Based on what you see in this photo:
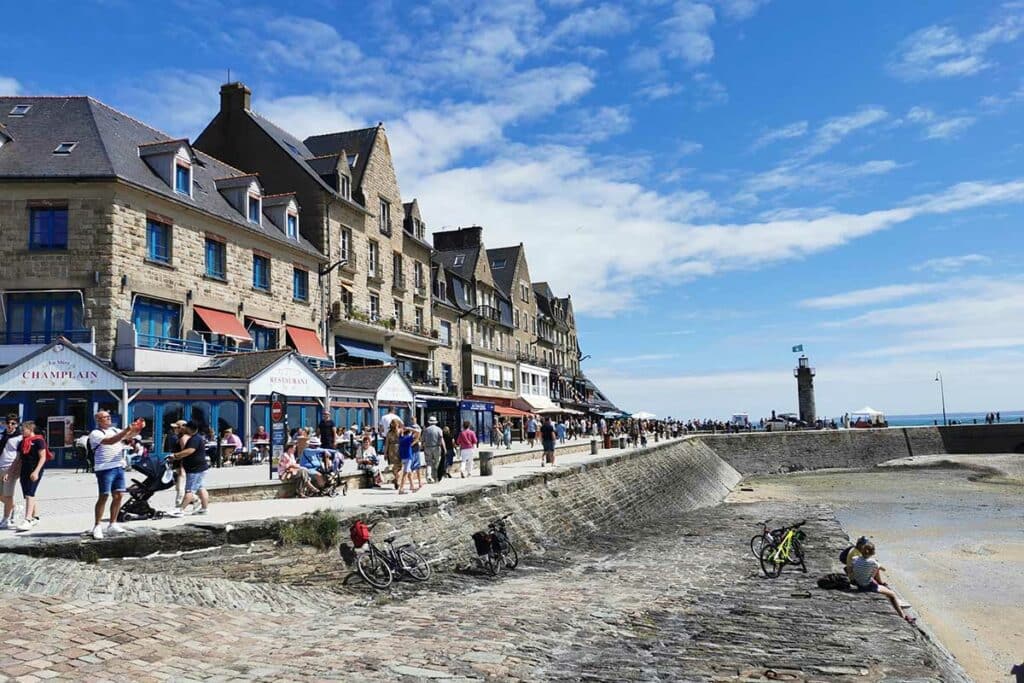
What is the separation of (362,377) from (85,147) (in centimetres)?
1090

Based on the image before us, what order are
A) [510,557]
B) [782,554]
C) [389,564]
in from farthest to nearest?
[782,554], [510,557], [389,564]

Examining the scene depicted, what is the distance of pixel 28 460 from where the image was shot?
33.7 ft

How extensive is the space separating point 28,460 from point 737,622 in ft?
33.4

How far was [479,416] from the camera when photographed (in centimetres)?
3591

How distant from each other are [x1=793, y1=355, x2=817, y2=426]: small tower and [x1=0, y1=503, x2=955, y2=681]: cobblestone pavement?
57.1 meters

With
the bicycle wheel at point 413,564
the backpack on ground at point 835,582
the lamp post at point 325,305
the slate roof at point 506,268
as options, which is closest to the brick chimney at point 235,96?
the lamp post at point 325,305

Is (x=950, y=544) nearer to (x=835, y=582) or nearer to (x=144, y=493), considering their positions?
(x=835, y=582)

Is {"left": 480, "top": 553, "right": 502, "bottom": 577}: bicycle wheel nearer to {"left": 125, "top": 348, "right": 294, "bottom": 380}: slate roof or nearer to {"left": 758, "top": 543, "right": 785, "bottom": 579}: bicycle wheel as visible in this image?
{"left": 758, "top": 543, "right": 785, "bottom": 579}: bicycle wheel

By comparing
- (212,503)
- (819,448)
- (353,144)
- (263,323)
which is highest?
(353,144)

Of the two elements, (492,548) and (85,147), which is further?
(85,147)

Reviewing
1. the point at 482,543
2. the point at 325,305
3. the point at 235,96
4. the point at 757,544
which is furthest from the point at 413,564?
the point at 235,96

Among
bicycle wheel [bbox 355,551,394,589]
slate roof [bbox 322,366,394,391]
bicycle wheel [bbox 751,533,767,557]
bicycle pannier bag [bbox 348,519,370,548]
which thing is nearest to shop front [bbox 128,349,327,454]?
slate roof [bbox 322,366,394,391]

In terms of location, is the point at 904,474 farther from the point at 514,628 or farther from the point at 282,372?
the point at 514,628

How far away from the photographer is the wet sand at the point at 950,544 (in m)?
14.0
